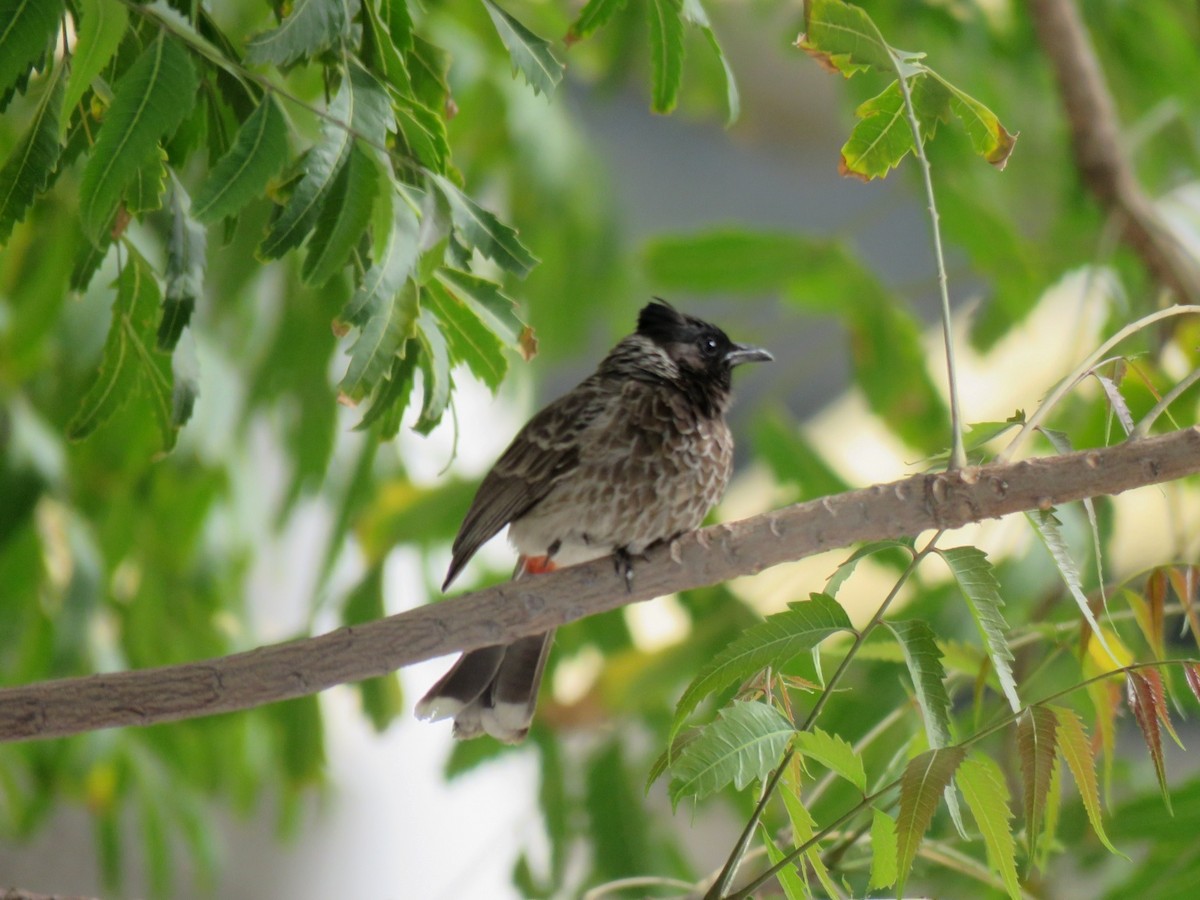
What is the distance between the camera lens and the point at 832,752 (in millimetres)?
979

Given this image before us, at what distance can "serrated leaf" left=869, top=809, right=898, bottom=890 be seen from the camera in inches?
41.2

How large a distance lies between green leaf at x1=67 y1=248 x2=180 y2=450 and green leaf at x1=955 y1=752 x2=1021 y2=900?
2.43 ft

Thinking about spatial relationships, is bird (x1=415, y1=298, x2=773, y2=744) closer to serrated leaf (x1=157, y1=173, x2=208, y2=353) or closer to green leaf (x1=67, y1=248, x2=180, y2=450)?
green leaf (x1=67, y1=248, x2=180, y2=450)

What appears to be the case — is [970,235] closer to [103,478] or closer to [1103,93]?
[1103,93]

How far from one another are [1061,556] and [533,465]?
1051 mm

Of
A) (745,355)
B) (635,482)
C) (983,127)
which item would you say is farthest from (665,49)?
(745,355)

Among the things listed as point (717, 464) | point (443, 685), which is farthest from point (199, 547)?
point (717, 464)

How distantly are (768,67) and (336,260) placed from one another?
3994 mm

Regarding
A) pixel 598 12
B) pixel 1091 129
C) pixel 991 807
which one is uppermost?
pixel 1091 129

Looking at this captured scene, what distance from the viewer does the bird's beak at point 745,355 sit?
206 cm

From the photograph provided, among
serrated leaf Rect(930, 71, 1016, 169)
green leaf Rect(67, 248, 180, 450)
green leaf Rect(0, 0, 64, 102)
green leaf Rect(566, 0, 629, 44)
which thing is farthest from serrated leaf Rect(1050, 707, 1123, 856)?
green leaf Rect(0, 0, 64, 102)

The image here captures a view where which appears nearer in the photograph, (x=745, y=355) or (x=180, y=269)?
(x=180, y=269)

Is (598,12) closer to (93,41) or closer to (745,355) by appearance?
(93,41)

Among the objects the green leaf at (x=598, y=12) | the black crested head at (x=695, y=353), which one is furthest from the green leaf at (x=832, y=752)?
the black crested head at (x=695, y=353)
